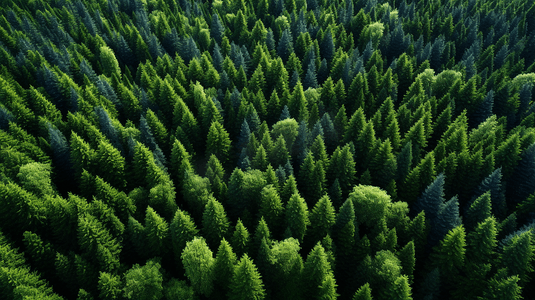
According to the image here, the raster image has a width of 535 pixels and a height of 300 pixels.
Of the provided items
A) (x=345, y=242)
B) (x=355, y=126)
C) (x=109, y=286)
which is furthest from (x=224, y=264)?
(x=355, y=126)

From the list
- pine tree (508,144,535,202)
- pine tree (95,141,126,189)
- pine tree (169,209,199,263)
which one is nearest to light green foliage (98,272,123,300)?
pine tree (169,209,199,263)

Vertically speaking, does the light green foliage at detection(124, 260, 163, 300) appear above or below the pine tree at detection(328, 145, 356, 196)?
above

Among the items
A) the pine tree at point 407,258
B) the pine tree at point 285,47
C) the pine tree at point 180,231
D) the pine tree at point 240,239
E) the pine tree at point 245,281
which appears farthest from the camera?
the pine tree at point 285,47

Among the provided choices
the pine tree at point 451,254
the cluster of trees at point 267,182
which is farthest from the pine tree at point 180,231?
the pine tree at point 451,254

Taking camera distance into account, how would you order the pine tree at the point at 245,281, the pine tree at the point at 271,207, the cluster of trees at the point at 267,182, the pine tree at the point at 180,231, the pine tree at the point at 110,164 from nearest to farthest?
the pine tree at the point at 245,281
the cluster of trees at the point at 267,182
the pine tree at the point at 180,231
the pine tree at the point at 271,207
the pine tree at the point at 110,164

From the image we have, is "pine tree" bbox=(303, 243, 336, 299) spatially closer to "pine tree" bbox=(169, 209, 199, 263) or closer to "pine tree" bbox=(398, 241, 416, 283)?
"pine tree" bbox=(398, 241, 416, 283)

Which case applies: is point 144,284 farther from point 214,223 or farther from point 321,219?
point 321,219

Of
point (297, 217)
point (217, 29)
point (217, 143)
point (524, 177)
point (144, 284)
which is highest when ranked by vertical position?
point (217, 29)

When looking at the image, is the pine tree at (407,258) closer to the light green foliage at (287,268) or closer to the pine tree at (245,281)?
the light green foliage at (287,268)

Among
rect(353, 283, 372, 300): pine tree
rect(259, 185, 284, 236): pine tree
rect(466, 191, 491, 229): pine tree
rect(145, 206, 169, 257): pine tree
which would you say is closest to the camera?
rect(353, 283, 372, 300): pine tree
